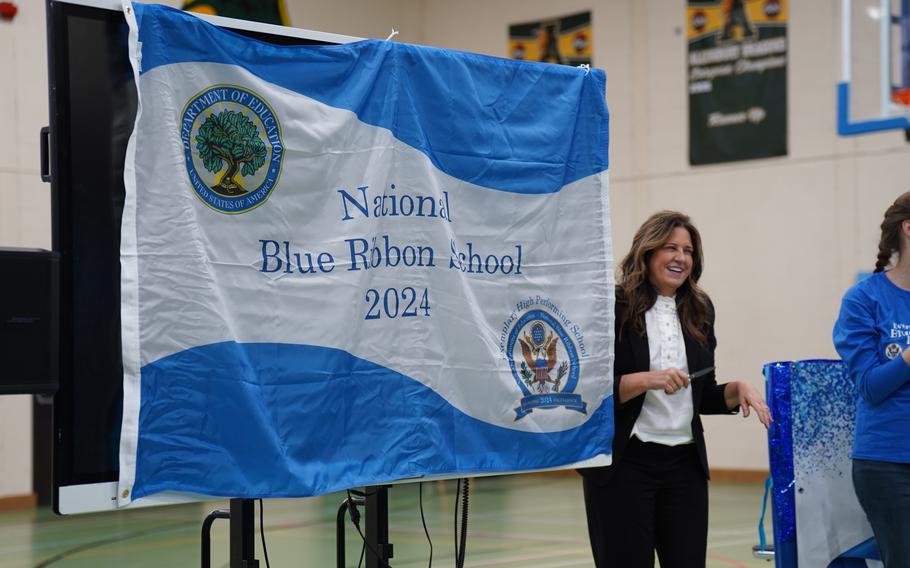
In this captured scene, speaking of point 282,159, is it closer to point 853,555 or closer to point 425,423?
point 425,423

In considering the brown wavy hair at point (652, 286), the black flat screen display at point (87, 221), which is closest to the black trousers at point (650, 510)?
the brown wavy hair at point (652, 286)

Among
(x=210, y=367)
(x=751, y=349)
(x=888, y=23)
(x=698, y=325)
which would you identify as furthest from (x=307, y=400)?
(x=751, y=349)

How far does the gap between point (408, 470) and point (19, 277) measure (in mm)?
1130

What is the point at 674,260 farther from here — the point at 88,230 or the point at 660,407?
the point at 88,230

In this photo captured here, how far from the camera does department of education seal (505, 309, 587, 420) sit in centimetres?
340

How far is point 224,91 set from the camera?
288 cm

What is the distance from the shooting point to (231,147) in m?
2.87

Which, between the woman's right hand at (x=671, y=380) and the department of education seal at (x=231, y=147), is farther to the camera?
the woman's right hand at (x=671, y=380)

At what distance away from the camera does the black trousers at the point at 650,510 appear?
11.2 feet

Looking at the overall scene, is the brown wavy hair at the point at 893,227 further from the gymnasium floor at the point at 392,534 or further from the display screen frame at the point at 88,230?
the gymnasium floor at the point at 392,534

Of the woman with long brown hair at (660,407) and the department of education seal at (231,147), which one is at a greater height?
the department of education seal at (231,147)

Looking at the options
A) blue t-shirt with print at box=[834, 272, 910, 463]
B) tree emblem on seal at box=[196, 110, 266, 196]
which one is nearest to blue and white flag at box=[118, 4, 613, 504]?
tree emblem on seal at box=[196, 110, 266, 196]

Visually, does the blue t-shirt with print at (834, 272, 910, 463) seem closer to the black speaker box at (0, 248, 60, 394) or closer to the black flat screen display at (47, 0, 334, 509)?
the black flat screen display at (47, 0, 334, 509)

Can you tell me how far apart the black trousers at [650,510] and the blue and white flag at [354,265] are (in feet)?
0.38
